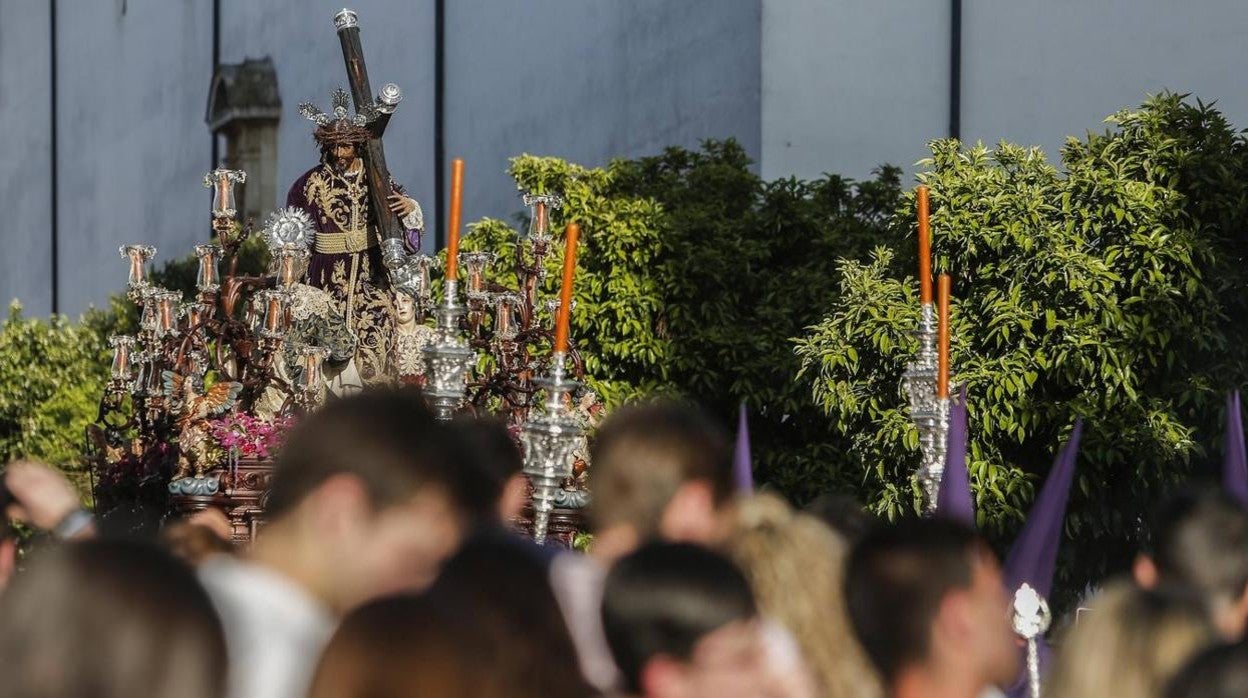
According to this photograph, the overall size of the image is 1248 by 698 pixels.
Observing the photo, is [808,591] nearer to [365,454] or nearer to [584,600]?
[584,600]

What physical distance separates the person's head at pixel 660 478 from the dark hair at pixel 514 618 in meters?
0.99

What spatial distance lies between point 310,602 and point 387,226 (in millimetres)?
7627

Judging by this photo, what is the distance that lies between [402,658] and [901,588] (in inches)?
43.6

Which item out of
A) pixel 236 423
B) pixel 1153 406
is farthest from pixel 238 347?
pixel 1153 406

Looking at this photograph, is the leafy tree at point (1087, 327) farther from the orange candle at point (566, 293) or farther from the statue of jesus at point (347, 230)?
the orange candle at point (566, 293)

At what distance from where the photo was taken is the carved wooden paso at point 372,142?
10906mm

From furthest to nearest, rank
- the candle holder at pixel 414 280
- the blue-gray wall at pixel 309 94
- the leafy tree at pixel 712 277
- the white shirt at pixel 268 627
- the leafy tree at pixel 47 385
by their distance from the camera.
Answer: the leafy tree at pixel 47 385 → the blue-gray wall at pixel 309 94 → the leafy tree at pixel 712 277 → the candle holder at pixel 414 280 → the white shirt at pixel 268 627

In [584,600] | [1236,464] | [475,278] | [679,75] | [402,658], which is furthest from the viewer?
[679,75]

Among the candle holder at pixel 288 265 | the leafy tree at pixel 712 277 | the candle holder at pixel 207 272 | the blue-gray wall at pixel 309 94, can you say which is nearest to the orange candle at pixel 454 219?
the candle holder at pixel 288 265

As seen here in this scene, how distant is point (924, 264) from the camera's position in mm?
6699

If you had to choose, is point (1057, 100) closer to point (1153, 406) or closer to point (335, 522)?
point (1153, 406)

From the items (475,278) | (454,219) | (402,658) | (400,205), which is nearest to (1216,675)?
(402,658)

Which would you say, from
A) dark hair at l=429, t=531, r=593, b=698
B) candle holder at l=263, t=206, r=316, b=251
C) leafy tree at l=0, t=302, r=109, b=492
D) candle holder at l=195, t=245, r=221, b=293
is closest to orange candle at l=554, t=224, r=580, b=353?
dark hair at l=429, t=531, r=593, b=698

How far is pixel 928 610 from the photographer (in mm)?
3578
